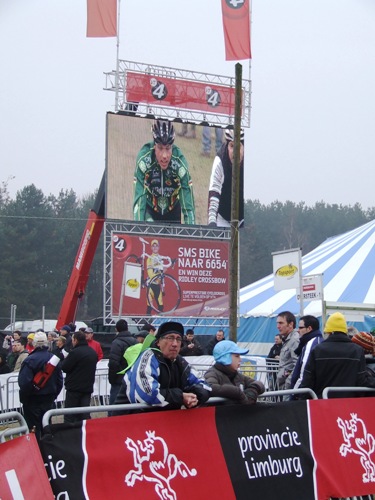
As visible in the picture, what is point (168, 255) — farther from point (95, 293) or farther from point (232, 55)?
point (95, 293)

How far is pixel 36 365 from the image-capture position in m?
9.71

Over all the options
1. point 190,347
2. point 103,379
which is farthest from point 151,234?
point 103,379

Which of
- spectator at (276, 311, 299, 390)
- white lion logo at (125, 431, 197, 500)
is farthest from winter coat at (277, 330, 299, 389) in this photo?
white lion logo at (125, 431, 197, 500)

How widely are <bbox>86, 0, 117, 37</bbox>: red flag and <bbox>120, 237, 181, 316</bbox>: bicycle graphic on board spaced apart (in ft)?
21.6

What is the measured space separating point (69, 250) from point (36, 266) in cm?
524

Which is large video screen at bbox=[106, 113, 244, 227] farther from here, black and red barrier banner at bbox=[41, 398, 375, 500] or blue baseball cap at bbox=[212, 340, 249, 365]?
black and red barrier banner at bbox=[41, 398, 375, 500]

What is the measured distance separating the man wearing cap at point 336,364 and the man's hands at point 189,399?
6.18 feet

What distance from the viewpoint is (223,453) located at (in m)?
5.47

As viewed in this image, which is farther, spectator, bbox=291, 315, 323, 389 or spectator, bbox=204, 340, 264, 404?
spectator, bbox=291, 315, 323, 389

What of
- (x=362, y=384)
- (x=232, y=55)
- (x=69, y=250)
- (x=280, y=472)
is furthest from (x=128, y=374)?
(x=69, y=250)

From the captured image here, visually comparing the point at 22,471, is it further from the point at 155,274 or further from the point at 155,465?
the point at 155,274

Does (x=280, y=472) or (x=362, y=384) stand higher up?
A: (x=362, y=384)

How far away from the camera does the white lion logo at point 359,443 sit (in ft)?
20.6

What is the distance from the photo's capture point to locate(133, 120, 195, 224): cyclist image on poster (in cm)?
2450
